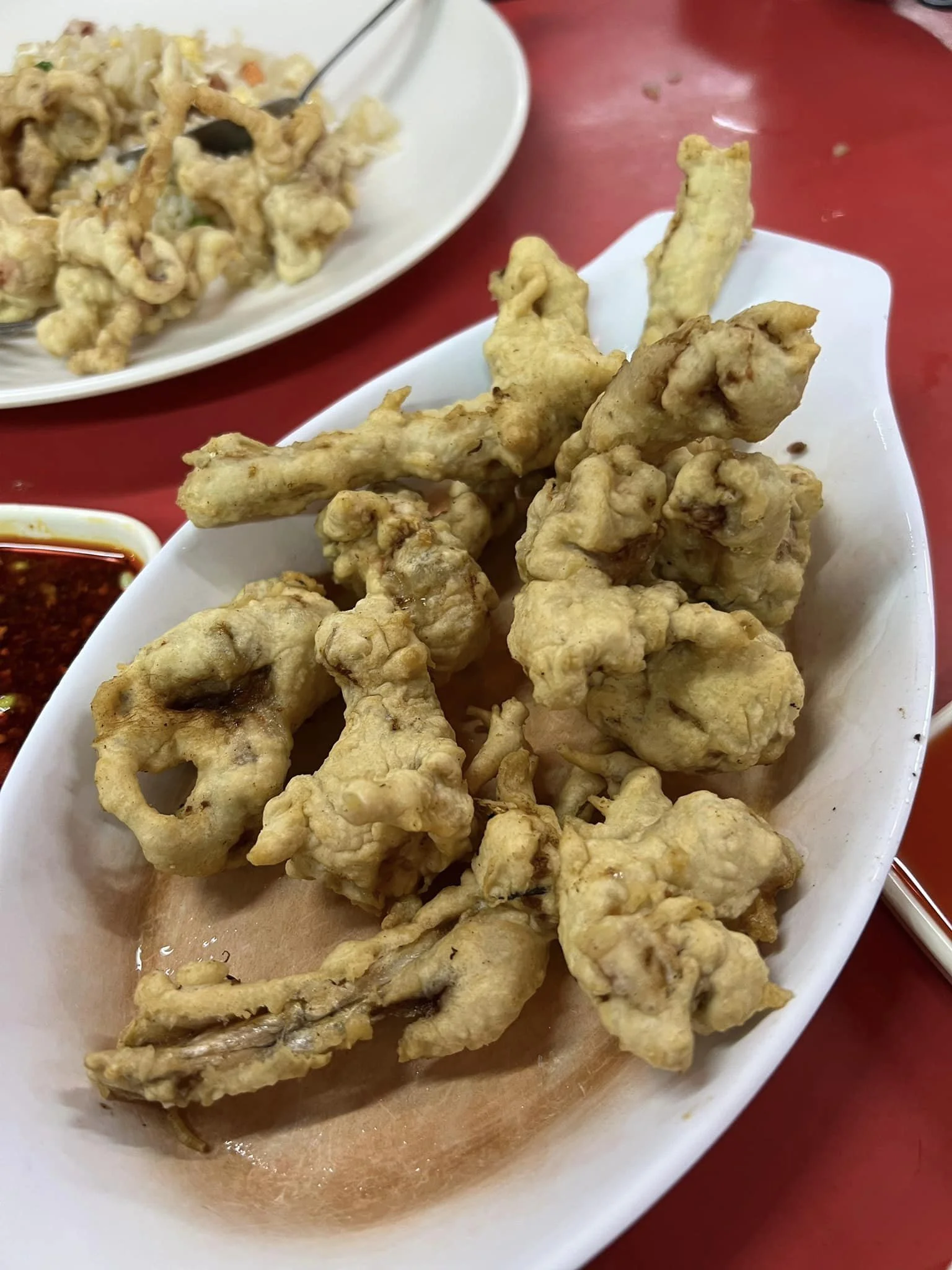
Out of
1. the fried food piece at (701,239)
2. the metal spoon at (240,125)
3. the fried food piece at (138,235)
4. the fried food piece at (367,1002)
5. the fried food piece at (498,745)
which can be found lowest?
the fried food piece at (367,1002)

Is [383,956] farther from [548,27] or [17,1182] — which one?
[548,27]

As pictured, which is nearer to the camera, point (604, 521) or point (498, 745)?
point (604, 521)

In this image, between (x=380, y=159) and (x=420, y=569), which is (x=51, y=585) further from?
(x=380, y=159)

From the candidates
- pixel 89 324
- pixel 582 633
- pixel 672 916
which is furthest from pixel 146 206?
pixel 672 916

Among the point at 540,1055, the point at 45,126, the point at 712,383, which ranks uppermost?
the point at 712,383

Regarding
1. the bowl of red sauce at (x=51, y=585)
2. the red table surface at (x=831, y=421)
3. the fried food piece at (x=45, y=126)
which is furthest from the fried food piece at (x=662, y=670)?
the fried food piece at (x=45, y=126)

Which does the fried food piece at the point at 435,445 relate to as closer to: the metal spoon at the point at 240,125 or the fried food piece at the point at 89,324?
the fried food piece at the point at 89,324

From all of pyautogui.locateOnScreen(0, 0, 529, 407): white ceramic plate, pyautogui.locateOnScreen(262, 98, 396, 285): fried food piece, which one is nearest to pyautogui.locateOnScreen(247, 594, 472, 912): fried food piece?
pyautogui.locateOnScreen(0, 0, 529, 407): white ceramic plate
